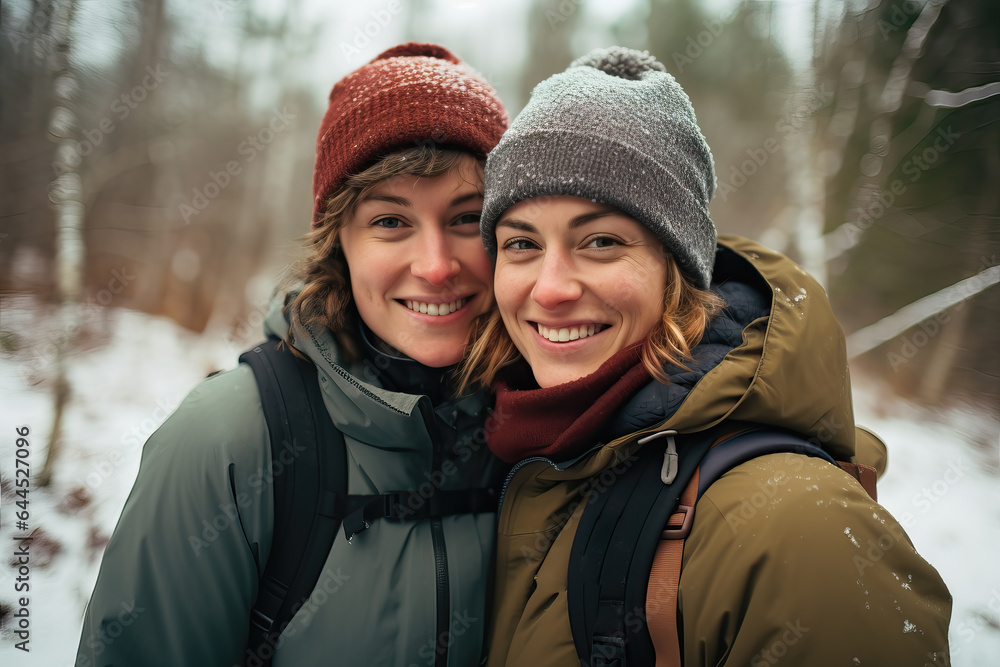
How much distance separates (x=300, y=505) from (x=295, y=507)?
15 millimetres

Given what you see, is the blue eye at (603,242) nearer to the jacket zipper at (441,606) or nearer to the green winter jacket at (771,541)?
the green winter jacket at (771,541)

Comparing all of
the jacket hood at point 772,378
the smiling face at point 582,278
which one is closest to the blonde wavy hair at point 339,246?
the smiling face at point 582,278

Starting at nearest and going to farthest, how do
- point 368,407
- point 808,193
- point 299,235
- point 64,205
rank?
1. point 368,407
2. point 64,205
3. point 299,235
4. point 808,193

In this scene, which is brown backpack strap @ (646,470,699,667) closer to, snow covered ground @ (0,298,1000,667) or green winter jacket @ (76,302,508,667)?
green winter jacket @ (76,302,508,667)

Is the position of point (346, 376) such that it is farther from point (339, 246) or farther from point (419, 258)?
point (339, 246)

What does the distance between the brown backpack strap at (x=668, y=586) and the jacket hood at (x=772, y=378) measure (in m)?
0.22

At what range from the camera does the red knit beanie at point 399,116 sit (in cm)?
177

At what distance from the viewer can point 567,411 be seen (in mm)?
1604

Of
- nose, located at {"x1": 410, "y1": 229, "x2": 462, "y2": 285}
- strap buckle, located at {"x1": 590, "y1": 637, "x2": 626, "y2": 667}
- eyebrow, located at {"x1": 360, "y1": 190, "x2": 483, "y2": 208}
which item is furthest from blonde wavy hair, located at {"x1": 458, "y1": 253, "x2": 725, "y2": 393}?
strap buckle, located at {"x1": 590, "y1": 637, "x2": 626, "y2": 667}

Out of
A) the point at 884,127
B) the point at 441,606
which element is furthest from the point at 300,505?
the point at 884,127

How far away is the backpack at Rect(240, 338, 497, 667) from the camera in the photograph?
1570 mm

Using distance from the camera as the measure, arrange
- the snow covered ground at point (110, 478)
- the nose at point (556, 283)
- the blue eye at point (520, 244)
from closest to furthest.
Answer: the nose at point (556, 283) → the blue eye at point (520, 244) → the snow covered ground at point (110, 478)

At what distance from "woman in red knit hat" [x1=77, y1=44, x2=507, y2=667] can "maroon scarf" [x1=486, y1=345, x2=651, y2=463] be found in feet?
0.76

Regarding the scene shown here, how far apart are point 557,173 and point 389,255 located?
64 cm
